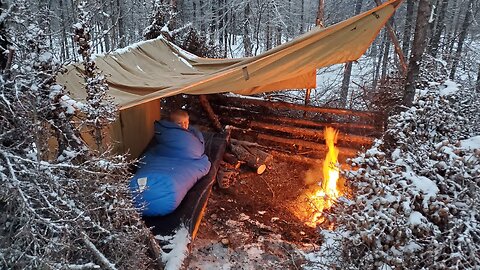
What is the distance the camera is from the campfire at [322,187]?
461 cm

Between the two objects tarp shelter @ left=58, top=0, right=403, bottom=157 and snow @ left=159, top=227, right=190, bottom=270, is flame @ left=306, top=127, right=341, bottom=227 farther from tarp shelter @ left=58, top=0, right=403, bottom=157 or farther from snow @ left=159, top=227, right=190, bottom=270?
snow @ left=159, top=227, right=190, bottom=270

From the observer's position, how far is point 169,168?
13.8 ft

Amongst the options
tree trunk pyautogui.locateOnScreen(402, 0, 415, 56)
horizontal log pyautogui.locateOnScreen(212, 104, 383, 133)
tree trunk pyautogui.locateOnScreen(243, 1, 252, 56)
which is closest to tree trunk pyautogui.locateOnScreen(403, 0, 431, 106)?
horizontal log pyautogui.locateOnScreen(212, 104, 383, 133)

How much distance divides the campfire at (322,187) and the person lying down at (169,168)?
1444 millimetres

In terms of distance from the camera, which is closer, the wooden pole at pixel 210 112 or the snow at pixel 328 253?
the snow at pixel 328 253

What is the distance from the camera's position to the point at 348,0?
15750mm

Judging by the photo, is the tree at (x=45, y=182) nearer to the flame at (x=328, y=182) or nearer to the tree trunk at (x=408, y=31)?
the flame at (x=328, y=182)

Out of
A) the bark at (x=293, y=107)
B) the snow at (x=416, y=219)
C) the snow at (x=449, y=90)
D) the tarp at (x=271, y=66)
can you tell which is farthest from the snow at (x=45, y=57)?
the bark at (x=293, y=107)

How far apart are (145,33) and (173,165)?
325 centimetres

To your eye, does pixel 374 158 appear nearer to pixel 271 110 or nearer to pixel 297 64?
pixel 297 64

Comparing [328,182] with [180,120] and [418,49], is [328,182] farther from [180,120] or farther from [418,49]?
[180,120]

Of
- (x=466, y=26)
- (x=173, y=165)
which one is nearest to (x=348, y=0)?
(x=466, y=26)

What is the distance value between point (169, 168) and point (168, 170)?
8 cm

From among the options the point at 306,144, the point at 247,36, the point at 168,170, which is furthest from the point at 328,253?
the point at 247,36
